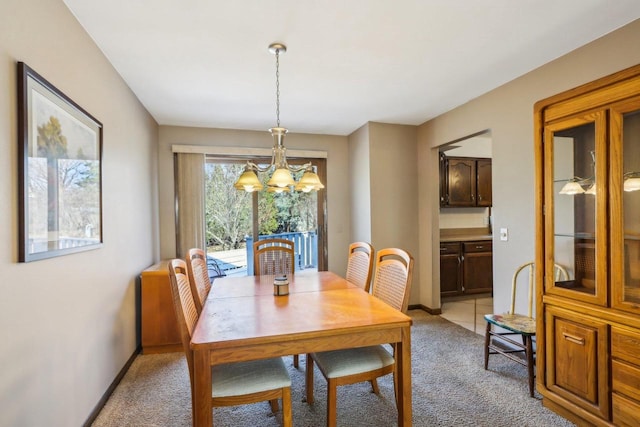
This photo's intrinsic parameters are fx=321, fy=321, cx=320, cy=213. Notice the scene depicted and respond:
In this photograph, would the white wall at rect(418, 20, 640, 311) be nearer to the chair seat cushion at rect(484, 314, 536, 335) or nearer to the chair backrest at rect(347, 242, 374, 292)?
the chair seat cushion at rect(484, 314, 536, 335)

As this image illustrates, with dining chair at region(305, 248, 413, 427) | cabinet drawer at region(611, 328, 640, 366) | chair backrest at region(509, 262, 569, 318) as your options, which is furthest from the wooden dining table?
chair backrest at region(509, 262, 569, 318)

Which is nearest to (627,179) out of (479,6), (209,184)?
(479,6)

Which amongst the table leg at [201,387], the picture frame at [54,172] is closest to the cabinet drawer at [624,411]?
the table leg at [201,387]

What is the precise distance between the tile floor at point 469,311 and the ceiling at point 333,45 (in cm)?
250

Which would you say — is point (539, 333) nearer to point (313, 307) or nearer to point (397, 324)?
point (397, 324)

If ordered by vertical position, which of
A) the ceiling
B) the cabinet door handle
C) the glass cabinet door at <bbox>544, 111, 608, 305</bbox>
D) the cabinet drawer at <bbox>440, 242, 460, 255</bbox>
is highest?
the ceiling

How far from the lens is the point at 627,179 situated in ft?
5.52

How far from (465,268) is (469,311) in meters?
0.72

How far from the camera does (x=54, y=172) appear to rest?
1.64 metres

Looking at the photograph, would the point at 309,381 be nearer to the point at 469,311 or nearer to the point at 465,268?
the point at 469,311

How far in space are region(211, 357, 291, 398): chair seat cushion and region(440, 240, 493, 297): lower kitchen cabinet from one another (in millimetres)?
3472

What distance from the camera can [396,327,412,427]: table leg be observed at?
1.72 m

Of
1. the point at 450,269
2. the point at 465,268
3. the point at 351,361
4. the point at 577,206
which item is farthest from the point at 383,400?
the point at 465,268

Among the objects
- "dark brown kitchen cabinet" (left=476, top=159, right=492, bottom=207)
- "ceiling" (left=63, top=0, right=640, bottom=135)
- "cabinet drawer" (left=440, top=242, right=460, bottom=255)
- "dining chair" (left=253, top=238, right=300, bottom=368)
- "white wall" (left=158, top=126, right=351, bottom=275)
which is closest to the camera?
"ceiling" (left=63, top=0, right=640, bottom=135)
